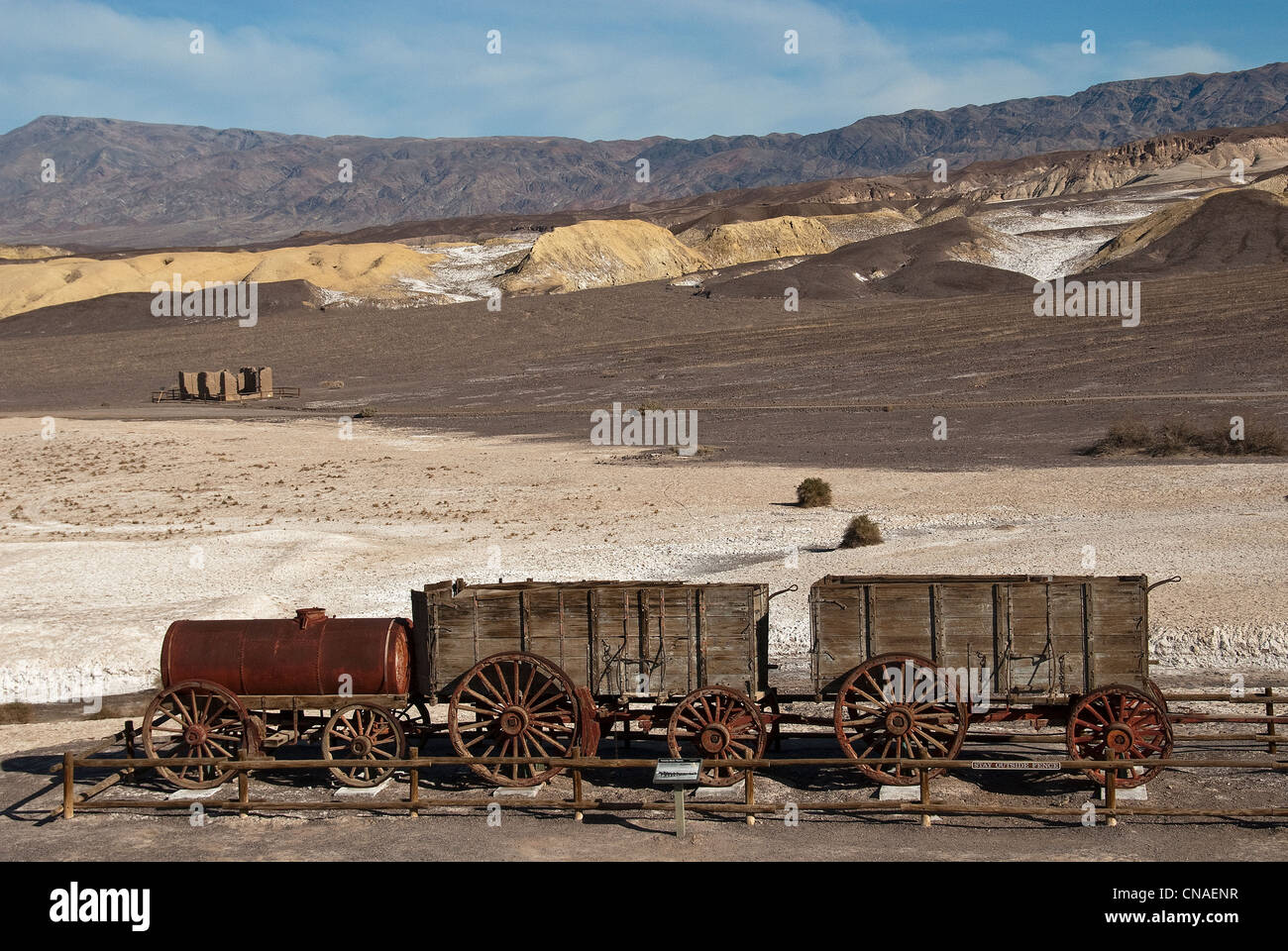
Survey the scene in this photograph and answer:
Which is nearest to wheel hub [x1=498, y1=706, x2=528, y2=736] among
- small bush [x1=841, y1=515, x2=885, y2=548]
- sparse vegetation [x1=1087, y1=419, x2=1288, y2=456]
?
small bush [x1=841, y1=515, x2=885, y2=548]

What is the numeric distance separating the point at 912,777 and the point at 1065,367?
54.9m

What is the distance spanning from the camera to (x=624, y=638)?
1540 centimetres

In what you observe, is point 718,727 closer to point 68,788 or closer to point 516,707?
point 516,707

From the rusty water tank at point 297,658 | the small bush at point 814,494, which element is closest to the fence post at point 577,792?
the rusty water tank at point 297,658

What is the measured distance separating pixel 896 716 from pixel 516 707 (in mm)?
4358

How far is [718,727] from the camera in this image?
49.7ft

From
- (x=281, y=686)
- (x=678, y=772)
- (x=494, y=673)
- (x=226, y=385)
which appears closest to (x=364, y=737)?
(x=281, y=686)

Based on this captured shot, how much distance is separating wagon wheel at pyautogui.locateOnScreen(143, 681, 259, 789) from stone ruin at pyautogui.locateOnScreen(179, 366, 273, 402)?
204 ft

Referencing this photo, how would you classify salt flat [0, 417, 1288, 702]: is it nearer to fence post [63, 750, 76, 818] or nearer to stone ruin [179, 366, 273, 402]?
fence post [63, 750, 76, 818]

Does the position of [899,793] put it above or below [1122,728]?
below

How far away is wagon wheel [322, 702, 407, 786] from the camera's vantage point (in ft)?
51.2

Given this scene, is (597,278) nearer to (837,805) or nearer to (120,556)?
(120,556)

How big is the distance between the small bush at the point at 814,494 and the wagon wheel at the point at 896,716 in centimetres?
2144

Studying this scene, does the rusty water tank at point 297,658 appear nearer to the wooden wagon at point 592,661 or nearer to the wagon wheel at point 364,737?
the wagon wheel at point 364,737
